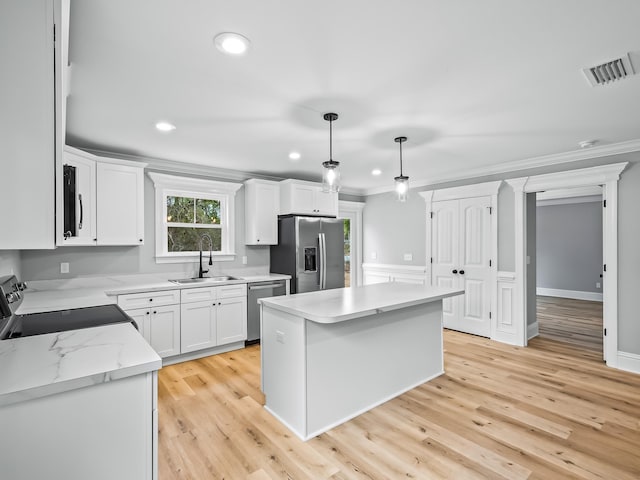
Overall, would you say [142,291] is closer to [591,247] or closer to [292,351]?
[292,351]

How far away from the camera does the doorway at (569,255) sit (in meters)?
6.74

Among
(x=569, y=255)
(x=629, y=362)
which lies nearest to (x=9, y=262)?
(x=629, y=362)

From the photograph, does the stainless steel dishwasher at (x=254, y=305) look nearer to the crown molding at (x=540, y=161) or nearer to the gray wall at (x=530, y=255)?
the crown molding at (x=540, y=161)

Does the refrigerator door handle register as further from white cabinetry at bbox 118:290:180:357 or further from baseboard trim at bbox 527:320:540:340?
baseboard trim at bbox 527:320:540:340

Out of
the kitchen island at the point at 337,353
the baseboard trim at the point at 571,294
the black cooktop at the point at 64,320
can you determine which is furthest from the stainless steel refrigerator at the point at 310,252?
the baseboard trim at the point at 571,294

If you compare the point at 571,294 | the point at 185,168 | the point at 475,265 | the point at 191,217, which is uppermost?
the point at 185,168

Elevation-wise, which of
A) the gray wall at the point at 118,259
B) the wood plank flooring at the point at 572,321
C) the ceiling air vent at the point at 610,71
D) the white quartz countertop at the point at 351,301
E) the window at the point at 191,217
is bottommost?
the wood plank flooring at the point at 572,321

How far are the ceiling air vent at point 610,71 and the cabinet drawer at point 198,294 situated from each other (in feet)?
12.5

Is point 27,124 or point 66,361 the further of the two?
point 66,361

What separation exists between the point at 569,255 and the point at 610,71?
734 cm

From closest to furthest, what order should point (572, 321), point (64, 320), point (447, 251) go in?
1. point (64, 320)
2. point (447, 251)
3. point (572, 321)

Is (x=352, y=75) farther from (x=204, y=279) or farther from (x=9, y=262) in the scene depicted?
(x=204, y=279)

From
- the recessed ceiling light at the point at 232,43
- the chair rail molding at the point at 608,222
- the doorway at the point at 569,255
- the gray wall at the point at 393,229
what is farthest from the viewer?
the doorway at the point at 569,255

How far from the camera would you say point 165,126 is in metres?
2.92
